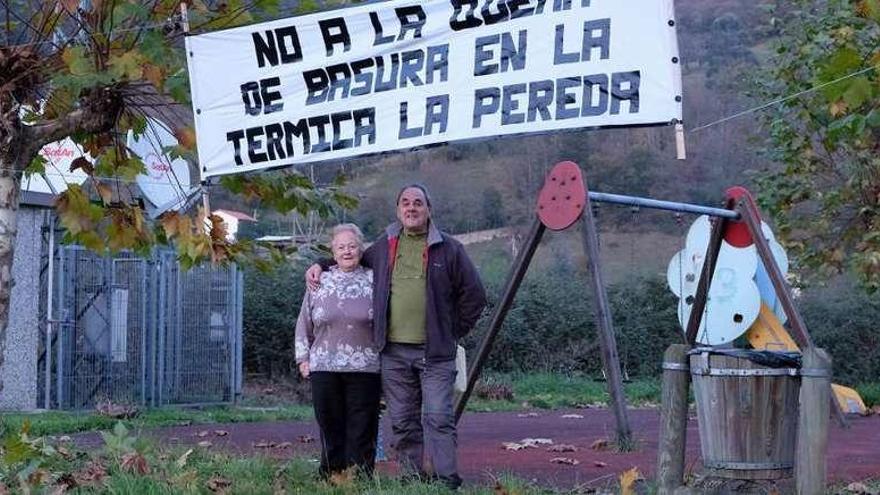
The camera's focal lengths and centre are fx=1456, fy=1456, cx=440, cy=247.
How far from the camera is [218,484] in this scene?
333 inches

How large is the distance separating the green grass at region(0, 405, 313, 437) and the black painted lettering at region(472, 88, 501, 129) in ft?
23.1

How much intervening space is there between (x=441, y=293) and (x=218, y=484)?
1.74 metres

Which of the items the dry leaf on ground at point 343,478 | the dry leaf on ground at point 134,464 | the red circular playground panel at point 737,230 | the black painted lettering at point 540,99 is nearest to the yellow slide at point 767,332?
the red circular playground panel at point 737,230

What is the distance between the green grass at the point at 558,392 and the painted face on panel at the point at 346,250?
10.2m

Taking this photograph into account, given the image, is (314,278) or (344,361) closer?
(344,361)

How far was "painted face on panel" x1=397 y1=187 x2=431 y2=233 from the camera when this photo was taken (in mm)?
8867

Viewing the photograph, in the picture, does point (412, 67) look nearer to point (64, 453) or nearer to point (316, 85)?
point (316, 85)

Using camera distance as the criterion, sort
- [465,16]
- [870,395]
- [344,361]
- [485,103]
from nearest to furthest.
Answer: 1. [485,103]
2. [465,16]
3. [344,361]
4. [870,395]

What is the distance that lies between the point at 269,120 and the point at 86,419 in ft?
26.0

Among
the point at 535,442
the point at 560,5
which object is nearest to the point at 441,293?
the point at 560,5

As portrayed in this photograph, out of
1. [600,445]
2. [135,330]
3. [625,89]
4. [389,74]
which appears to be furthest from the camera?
[135,330]

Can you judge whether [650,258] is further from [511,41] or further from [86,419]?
[511,41]

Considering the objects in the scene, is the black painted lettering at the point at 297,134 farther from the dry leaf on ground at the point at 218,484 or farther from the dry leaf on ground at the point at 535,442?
the dry leaf on ground at the point at 535,442

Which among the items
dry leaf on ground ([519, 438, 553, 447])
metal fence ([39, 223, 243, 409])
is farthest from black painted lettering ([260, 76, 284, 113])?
metal fence ([39, 223, 243, 409])
